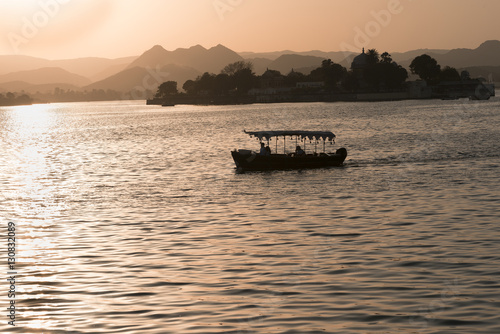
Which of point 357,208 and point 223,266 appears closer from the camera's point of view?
point 223,266

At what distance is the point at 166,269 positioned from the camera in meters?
24.7

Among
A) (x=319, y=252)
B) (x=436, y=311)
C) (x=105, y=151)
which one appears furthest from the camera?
(x=105, y=151)

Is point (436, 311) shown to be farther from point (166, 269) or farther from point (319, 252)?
point (166, 269)

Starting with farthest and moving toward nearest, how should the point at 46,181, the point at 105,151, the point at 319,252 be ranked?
the point at 105,151, the point at 46,181, the point at 319,252

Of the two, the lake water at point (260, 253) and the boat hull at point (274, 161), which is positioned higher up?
the boat hull at point (274, 161)

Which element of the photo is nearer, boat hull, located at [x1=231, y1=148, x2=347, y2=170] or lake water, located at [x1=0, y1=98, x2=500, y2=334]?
lake water, located at [x1=0, y1=98, x2=500, y2=334]

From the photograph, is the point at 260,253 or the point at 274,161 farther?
the point at 274,161

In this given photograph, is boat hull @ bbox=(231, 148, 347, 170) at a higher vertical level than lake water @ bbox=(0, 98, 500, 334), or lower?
higher

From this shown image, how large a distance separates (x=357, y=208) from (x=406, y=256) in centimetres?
1217

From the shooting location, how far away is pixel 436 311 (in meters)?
19.4

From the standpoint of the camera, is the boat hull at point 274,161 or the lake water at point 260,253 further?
the boat hull at point 274,161

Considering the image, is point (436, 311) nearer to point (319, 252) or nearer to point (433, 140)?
point (319, 252)

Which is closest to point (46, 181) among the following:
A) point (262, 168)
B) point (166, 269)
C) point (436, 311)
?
point (262, 168)

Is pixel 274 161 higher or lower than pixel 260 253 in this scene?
higher
